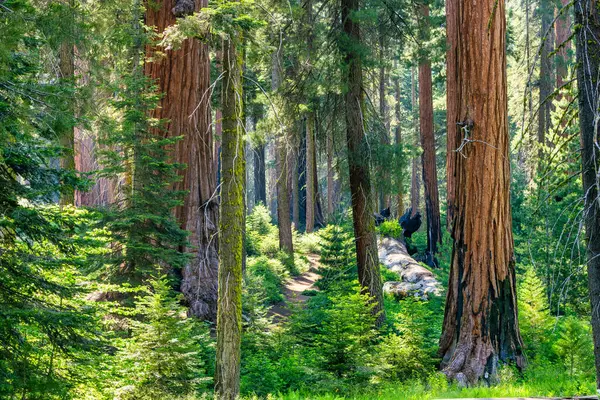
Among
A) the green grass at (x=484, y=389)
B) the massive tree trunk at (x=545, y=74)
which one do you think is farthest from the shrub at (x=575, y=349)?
the massive tree trunk at (x=545, y=74)

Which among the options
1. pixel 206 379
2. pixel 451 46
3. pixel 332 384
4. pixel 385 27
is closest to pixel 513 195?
pixel 385 27

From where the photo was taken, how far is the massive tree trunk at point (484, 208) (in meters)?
9.13

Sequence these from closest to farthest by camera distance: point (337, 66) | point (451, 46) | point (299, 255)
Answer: point (451, 46)
point (337, 66)
point (299, 255)

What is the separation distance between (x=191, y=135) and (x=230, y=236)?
5481 millimetres

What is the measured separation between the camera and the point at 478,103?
920 centimetres

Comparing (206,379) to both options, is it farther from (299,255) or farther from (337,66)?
(299,255)

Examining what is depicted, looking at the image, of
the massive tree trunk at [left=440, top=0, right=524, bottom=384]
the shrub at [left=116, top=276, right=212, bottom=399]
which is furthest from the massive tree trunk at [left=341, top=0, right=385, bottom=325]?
the shrub at [left=116, top=276, right=212, bottom=399]

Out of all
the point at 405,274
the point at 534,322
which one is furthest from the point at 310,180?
the point at 534,322

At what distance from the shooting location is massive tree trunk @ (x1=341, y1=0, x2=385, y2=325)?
13.1 metres

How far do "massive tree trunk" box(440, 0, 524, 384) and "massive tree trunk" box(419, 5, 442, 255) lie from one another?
44.5 ft

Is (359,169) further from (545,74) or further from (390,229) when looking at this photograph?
(545,74)

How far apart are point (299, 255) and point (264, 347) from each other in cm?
1596

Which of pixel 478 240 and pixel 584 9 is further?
pixel 478 240

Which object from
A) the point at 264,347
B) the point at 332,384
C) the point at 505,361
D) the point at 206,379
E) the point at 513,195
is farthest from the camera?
the point at 513,195
